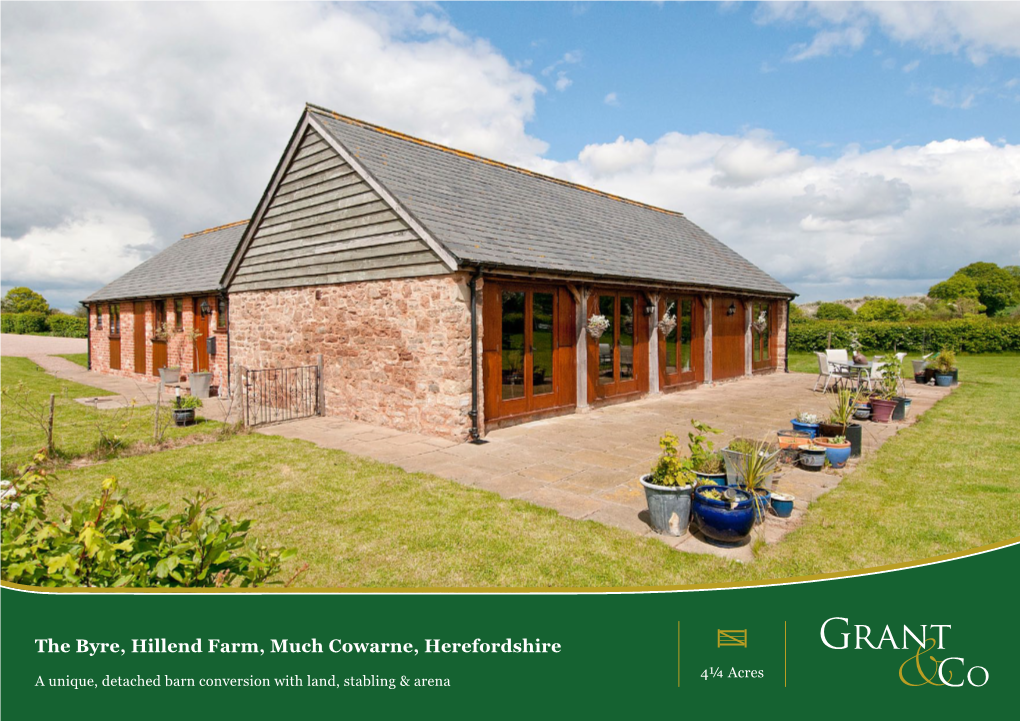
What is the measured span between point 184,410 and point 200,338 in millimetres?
7896

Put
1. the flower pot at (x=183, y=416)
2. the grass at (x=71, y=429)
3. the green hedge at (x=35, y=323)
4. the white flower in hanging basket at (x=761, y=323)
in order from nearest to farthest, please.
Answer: the grass at (x=71, y=429) → the flower pot at (x=183, y=416) → the white flower in hanging basket at (x=761, y=323) → the green hedge at (x=35, y=323)

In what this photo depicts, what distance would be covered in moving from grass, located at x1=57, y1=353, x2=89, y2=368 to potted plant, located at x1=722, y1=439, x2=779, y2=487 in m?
28.9

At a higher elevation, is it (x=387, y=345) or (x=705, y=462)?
(x=387, y=345)

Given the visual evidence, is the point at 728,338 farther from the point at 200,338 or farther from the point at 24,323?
the point at 24,323

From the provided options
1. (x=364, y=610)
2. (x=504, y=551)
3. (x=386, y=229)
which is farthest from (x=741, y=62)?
(x=386, y=229)

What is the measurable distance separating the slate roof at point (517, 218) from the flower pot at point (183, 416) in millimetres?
5899

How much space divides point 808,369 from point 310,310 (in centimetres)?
1931

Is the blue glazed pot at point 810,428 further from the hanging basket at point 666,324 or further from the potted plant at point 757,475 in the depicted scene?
the hanging basket at point 666,324

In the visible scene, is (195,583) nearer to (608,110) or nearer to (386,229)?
(608,110)

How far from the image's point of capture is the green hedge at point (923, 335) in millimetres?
25734

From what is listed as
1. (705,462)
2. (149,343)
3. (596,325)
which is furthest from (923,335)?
(149,343)

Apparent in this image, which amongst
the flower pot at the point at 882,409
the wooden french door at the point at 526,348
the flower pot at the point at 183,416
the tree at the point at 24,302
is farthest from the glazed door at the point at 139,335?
the tree at the point at 24,302

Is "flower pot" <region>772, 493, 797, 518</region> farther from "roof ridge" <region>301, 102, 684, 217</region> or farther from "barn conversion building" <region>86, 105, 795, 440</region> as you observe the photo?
"roof ridge" <region>301, 102, 684, 217</region>

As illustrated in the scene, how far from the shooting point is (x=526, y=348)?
35.3 feet
